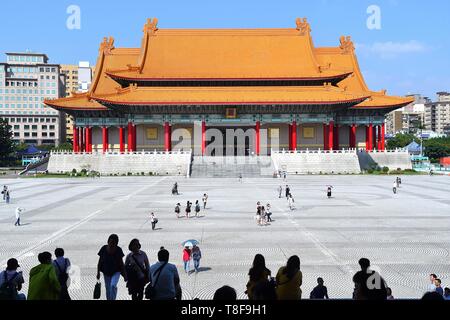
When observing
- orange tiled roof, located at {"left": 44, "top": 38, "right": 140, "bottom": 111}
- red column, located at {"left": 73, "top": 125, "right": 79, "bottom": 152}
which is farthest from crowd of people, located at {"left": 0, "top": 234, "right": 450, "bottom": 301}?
red column, located at {"left": 73, "top": 125, "right": 79, "bottom": 152}

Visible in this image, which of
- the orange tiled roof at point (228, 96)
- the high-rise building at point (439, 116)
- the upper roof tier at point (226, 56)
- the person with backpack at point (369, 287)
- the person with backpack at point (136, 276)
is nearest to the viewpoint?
the person with backpack at point (369, 287)

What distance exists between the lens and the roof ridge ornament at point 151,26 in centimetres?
7012

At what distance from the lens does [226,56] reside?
224 ft

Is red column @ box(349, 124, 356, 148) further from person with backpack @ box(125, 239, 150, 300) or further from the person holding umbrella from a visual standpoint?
person with backpack @ box(125, 239, 150, 300)

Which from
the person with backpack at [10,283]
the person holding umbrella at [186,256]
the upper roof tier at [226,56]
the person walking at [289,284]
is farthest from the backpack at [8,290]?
the upper roof tier at [226,56]

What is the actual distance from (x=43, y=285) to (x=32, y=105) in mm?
141361

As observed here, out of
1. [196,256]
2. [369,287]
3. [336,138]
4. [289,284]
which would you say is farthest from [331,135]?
[369,287]

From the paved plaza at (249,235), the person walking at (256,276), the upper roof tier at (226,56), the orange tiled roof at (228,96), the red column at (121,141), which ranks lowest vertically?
the paved plaza at (249,235)

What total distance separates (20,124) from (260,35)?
309ft

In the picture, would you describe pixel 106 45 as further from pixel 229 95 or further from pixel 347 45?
pixel 347 45

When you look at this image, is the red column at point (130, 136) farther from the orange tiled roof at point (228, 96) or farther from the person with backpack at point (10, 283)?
the person with backpack at point (10, 283)

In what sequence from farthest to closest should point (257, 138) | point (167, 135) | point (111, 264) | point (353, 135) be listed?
point (353, 135), point (257, 138), point (167, 135), point (111, 264)

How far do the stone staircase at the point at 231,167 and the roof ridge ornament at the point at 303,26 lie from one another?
87.0 feet

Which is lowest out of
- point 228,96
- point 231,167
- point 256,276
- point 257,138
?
point 256,276
